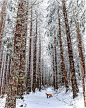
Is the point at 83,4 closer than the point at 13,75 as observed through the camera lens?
No

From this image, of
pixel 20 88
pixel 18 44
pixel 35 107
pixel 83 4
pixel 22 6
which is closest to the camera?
pixel 18 44

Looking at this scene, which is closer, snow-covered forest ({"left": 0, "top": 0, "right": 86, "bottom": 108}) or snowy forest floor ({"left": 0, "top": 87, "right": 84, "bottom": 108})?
snow-covered forest ({"left": 0, "top": 0, "right": 86, "bottom": 108})

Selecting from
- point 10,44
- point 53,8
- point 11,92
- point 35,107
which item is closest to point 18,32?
point 11,92

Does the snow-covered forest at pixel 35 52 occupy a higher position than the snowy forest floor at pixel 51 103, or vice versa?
the snow-covered forest at pixel 35 52

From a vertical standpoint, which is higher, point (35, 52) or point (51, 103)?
point (35, 52)

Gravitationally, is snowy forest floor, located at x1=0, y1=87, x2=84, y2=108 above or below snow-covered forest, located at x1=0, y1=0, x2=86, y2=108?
below

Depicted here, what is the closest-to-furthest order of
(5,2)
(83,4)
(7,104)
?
(7,104) → (83,4) → (5,2)

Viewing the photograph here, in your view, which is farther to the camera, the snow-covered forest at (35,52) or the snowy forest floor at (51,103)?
the snowy forest floor at (51,103)

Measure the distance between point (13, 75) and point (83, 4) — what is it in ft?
33.1

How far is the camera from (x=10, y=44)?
→ 11.6m

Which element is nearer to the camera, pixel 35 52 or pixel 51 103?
pixel 51 103

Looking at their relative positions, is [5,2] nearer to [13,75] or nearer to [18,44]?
[18,44]

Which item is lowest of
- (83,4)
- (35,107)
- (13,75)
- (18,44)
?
(35,107)

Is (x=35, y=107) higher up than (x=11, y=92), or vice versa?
(x=11, y=92)
